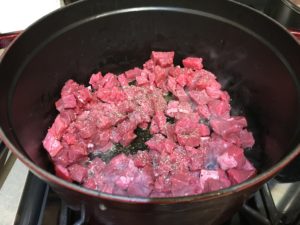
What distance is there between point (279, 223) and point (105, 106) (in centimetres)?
114

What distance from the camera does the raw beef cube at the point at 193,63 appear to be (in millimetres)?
1942

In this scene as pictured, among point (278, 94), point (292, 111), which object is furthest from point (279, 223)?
point (278, 94)

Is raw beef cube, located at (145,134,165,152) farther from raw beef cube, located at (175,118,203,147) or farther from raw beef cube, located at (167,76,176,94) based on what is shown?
raw beef cube, located at (167,76,176,94)

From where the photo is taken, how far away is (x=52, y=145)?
1.61 metres

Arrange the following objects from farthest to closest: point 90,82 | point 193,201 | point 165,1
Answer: point 90,82
point 165,1
point 193,201

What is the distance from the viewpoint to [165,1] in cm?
175

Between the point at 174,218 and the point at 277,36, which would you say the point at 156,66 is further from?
the point at 174,218

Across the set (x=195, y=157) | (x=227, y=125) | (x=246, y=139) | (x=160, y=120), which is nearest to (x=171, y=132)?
(x=160, y=120)

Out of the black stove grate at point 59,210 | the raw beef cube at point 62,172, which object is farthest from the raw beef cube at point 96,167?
the black stove grate at point 59,210

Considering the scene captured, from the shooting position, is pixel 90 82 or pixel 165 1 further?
pixel 90 82

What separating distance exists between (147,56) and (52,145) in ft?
2.82

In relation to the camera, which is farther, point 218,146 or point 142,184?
point 218,146

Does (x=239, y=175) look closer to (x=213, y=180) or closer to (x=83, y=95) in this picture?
(x=213, y=180)

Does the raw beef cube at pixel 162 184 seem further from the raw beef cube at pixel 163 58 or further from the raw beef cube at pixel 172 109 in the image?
the raw beef cube at pixel 163 58
